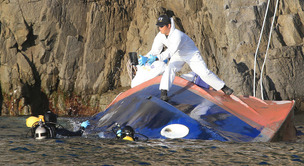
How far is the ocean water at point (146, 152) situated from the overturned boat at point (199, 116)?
31 centimetres

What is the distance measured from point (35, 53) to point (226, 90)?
35.2ft

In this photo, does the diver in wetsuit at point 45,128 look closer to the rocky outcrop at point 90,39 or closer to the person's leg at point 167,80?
the person's leg at point 167,80

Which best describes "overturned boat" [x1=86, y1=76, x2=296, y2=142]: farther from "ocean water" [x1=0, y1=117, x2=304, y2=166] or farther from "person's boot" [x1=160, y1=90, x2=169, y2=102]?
"ocean water" [x1=0, y1=117, x2=304, y2=166]

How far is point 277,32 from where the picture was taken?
13.9m

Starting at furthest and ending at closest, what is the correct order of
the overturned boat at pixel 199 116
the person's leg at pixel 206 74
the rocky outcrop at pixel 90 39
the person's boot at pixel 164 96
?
the rocky outcrop at pixel 90 39 < the person's leg at pixel 206 74 < the person's boot at pixel 164 96 < the overturned boat at pixel 199 116

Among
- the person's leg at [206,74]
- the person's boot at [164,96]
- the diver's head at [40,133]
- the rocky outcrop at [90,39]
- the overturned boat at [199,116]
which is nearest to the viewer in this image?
the diver's head at [40,133]

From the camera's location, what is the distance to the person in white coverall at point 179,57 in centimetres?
694

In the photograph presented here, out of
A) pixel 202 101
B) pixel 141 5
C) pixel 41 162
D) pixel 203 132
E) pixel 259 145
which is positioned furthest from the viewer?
pixel 141 5

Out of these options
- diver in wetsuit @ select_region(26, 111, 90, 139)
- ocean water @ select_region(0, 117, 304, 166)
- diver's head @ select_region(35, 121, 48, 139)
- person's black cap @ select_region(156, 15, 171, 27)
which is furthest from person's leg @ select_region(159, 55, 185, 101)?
diver's head @ select_region(35, 121, 48, 139)

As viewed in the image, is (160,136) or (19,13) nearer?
(160,136)

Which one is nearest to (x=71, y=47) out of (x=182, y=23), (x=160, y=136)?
(x=182, y=23)

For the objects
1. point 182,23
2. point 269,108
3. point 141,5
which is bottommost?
Answer: point 269,108

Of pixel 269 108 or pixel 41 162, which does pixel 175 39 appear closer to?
pixel 269 108

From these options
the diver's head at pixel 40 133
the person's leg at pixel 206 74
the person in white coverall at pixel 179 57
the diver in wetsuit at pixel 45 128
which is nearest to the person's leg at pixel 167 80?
the person in white coverall at pixel 179 57
